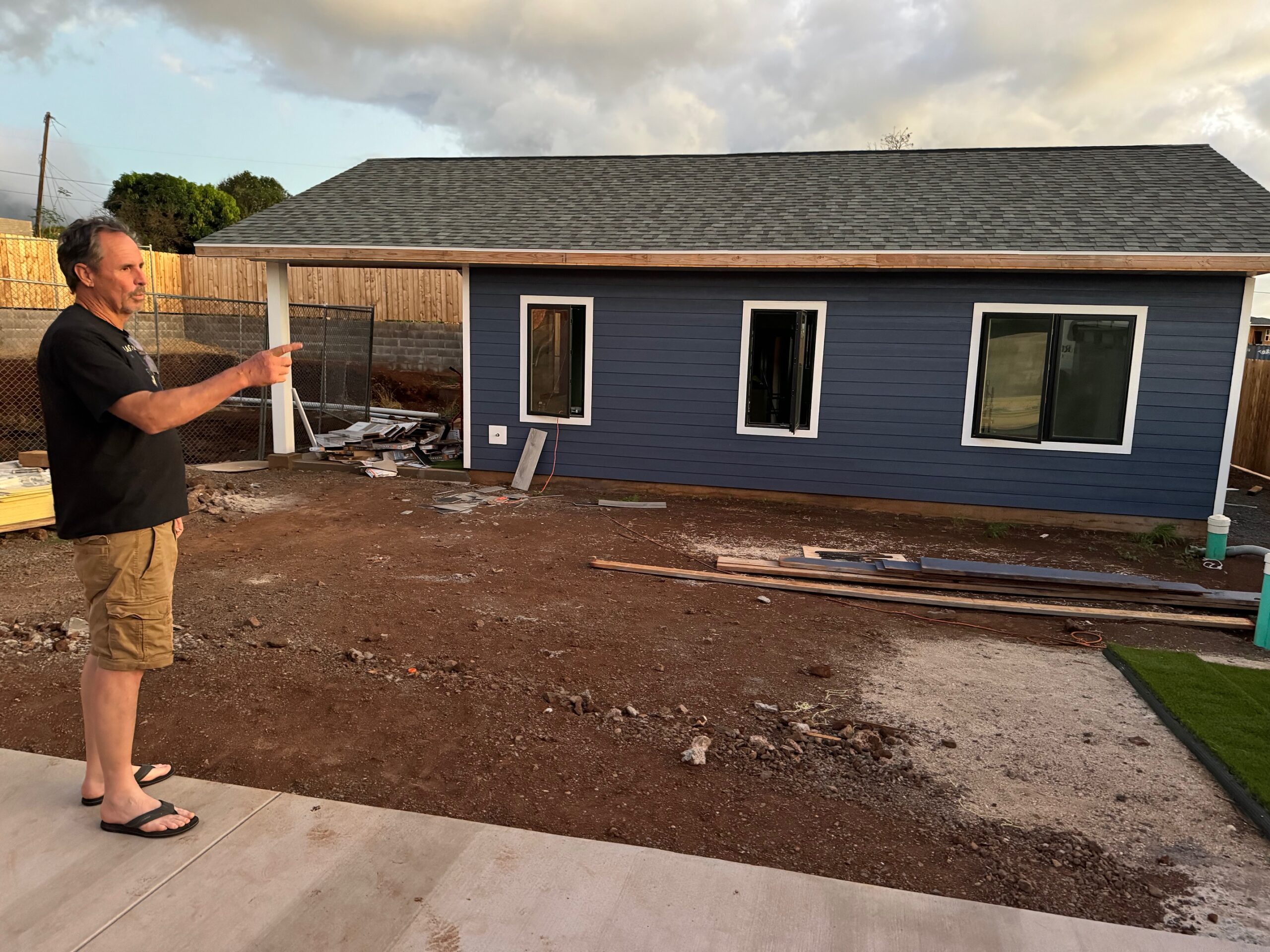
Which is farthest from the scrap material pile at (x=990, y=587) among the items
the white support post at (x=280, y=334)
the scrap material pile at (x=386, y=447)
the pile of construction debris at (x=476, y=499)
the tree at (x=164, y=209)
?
the tree at (x=164, y=209)

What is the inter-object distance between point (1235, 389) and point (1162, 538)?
1635mm

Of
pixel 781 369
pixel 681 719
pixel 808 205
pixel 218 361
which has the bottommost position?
pixel 681 719

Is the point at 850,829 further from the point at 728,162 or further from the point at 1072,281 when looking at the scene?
the point at 728,162

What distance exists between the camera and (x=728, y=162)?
1156 cm

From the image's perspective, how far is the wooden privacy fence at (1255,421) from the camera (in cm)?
1203

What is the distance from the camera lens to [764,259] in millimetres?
8477

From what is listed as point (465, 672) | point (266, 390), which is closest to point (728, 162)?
point (266, 390)

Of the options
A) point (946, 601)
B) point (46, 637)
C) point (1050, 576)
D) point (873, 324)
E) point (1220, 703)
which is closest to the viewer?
point (1220, 703)

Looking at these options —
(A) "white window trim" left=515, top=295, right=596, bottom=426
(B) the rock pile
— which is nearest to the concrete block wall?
(A) "white window trim" left=515, top=295, right=596, bottom=426

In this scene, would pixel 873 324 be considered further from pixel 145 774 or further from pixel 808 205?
pixel 145 774

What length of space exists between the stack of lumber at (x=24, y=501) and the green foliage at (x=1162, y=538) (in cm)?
1003

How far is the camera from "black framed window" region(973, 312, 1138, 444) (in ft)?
27.0

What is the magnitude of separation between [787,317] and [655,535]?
122 inches

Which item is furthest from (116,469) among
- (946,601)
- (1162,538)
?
(1162,538)
